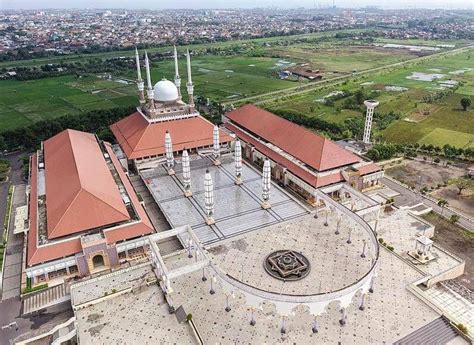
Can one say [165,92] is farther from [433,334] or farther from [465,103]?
[465,103]

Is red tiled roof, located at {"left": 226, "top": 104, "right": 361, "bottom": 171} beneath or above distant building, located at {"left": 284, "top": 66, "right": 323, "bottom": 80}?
above

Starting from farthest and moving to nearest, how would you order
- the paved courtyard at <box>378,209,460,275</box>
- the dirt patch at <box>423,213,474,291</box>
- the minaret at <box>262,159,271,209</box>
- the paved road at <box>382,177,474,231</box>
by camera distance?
the paved road at <box>382,177,474,231</box>, the minaret at <box>262,159,271,209</box>, the paved courtyard at <box>378,209,460,275</box>, the dirt patch at <box>423,213,474,291</box>

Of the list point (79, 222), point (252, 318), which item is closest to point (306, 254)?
point (252, 318)

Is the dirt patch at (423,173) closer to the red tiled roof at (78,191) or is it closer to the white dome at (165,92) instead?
the white dome at (165,92)

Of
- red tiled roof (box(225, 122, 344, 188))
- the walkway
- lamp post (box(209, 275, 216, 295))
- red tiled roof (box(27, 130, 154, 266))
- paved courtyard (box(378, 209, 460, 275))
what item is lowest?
the walkway

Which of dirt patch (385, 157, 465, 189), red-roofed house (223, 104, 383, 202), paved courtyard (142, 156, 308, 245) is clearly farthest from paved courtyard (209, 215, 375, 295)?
dirt patch (385, 157, 465, 189)

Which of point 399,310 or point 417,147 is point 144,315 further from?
point 417,147

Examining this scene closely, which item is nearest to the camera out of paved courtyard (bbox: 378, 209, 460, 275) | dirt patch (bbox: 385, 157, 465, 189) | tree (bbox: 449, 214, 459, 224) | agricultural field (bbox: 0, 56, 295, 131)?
paved courtyard (bbox: 378, 209, 460, 275)

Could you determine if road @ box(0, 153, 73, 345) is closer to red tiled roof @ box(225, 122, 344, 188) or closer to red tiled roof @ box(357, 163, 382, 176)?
red tiled roof @ box(225, 122, 344, 188)
